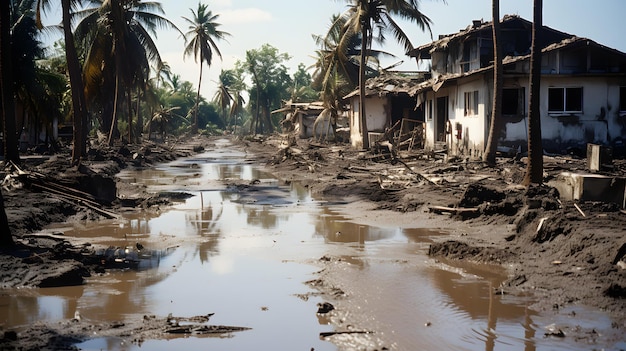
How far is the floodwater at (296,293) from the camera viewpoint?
23.3ft

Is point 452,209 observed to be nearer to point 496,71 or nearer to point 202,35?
point 496,71

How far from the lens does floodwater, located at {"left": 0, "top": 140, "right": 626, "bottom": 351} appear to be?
711cm

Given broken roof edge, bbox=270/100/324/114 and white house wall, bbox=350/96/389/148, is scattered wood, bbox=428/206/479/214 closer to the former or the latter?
white house wall, bbox=350/96/389/148

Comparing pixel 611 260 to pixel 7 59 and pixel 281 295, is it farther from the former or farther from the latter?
pixel 7 59

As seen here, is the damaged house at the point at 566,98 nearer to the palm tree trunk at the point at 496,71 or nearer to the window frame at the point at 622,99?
the window frame at the point at 622,99

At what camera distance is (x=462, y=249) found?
36.4 feet

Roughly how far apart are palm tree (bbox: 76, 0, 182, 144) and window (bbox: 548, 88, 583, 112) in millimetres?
19011

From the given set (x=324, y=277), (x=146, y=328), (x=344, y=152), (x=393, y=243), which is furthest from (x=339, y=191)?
(x=344, y=152)

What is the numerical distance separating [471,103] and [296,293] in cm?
2021

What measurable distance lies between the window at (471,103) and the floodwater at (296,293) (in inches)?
540

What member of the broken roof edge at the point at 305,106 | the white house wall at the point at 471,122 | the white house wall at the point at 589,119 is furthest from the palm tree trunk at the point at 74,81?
the broken roof edge at the point at 305,106

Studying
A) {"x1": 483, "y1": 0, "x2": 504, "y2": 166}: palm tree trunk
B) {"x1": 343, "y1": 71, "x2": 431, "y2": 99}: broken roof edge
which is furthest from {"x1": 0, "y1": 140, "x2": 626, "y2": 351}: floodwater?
{"x1": 343, "y1": 71, "x2": 431, "y2": 99}: broken roof edge

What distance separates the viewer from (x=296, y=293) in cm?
896

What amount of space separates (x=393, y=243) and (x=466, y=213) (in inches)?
100
